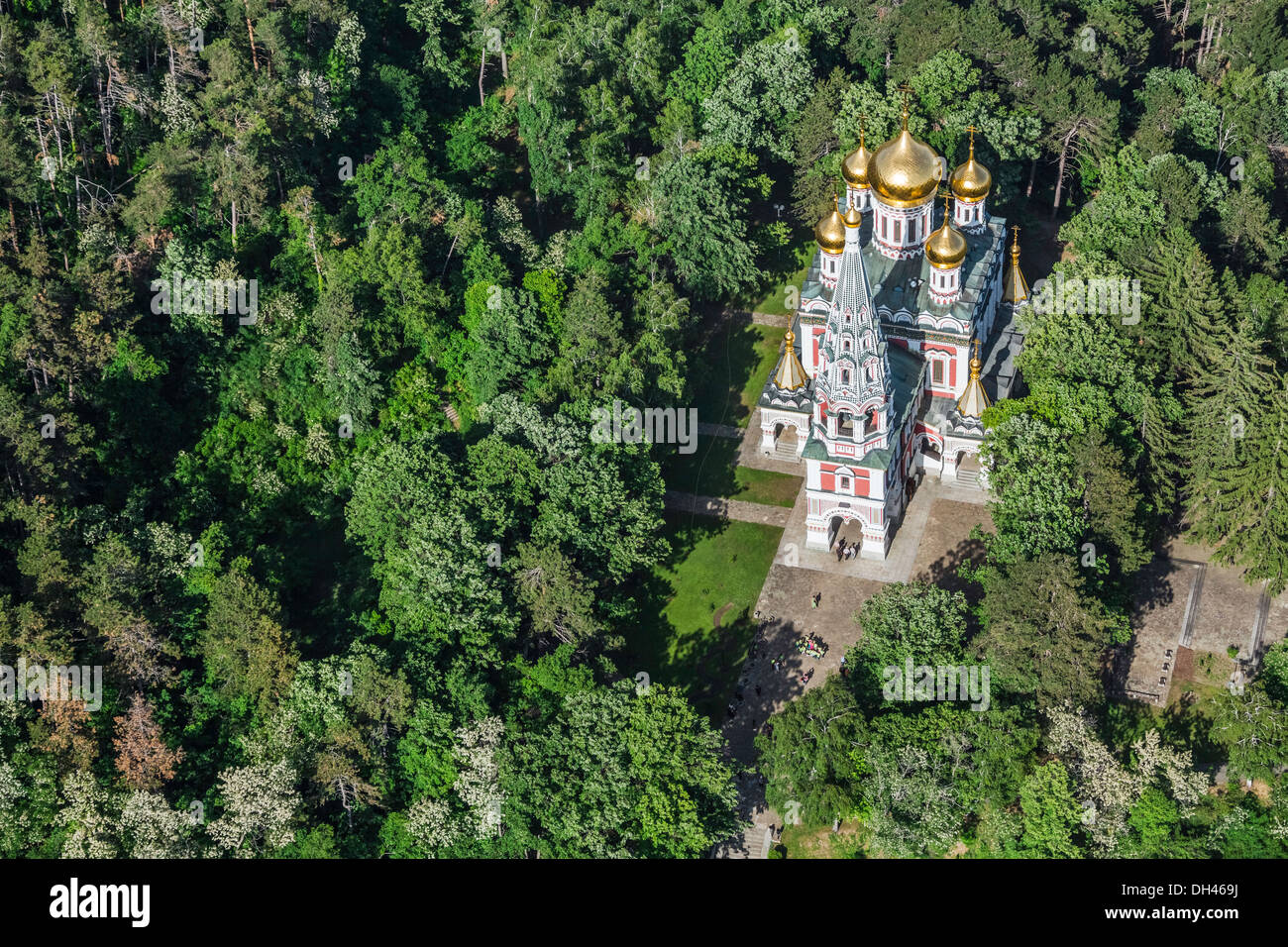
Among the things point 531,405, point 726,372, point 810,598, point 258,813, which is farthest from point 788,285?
point 258,813

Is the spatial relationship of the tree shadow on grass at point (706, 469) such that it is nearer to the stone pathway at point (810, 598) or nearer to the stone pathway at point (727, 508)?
the stone pathway at point (727, 508)

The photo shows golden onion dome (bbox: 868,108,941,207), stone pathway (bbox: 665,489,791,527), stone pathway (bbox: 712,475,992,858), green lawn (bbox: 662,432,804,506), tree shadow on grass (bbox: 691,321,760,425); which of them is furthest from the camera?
tree shadow on grass (bbox: 691,321,760,425)

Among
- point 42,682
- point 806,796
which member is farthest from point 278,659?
point 806,796

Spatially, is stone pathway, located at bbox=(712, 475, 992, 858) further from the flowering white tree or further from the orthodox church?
the flowering white tree

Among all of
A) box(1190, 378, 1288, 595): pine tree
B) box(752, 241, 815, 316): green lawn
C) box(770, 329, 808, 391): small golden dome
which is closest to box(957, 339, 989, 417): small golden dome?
box(770, 329, 808, 391): small golden dome

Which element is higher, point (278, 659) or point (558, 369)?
point (558, 369)

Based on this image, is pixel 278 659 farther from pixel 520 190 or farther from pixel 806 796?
pixel 520 190
